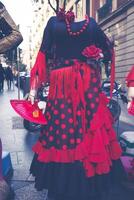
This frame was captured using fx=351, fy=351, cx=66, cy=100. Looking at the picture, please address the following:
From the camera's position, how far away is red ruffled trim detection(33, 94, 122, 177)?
3162 mm

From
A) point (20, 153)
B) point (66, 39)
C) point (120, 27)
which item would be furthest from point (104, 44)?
point (120, 27)

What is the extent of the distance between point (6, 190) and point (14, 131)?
4.49 metres

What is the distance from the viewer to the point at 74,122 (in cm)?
326

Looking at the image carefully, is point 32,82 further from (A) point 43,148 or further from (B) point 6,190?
(B) point 6,190

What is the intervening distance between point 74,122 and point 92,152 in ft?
1.06

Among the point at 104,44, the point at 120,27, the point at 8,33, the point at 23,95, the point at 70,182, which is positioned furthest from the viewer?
the point at 120,27

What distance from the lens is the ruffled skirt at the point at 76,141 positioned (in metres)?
3.16

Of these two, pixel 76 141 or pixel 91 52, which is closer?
pixel 76 141

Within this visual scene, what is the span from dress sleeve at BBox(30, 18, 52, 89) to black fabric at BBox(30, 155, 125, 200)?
0.82 m

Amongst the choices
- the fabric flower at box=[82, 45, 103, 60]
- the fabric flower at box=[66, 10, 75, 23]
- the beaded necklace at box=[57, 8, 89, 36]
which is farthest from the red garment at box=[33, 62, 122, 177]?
the fabric flower at box=[66, 10, 75, 23]

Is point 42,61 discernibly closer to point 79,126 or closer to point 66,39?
point 66,39

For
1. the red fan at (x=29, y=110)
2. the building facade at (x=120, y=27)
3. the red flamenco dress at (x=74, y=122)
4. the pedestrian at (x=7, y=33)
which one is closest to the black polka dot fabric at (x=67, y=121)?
the red flamenco dress at (x=74, y=122)

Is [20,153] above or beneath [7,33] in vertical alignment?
beneath

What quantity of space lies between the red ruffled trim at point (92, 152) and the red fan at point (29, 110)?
10.9 inches
